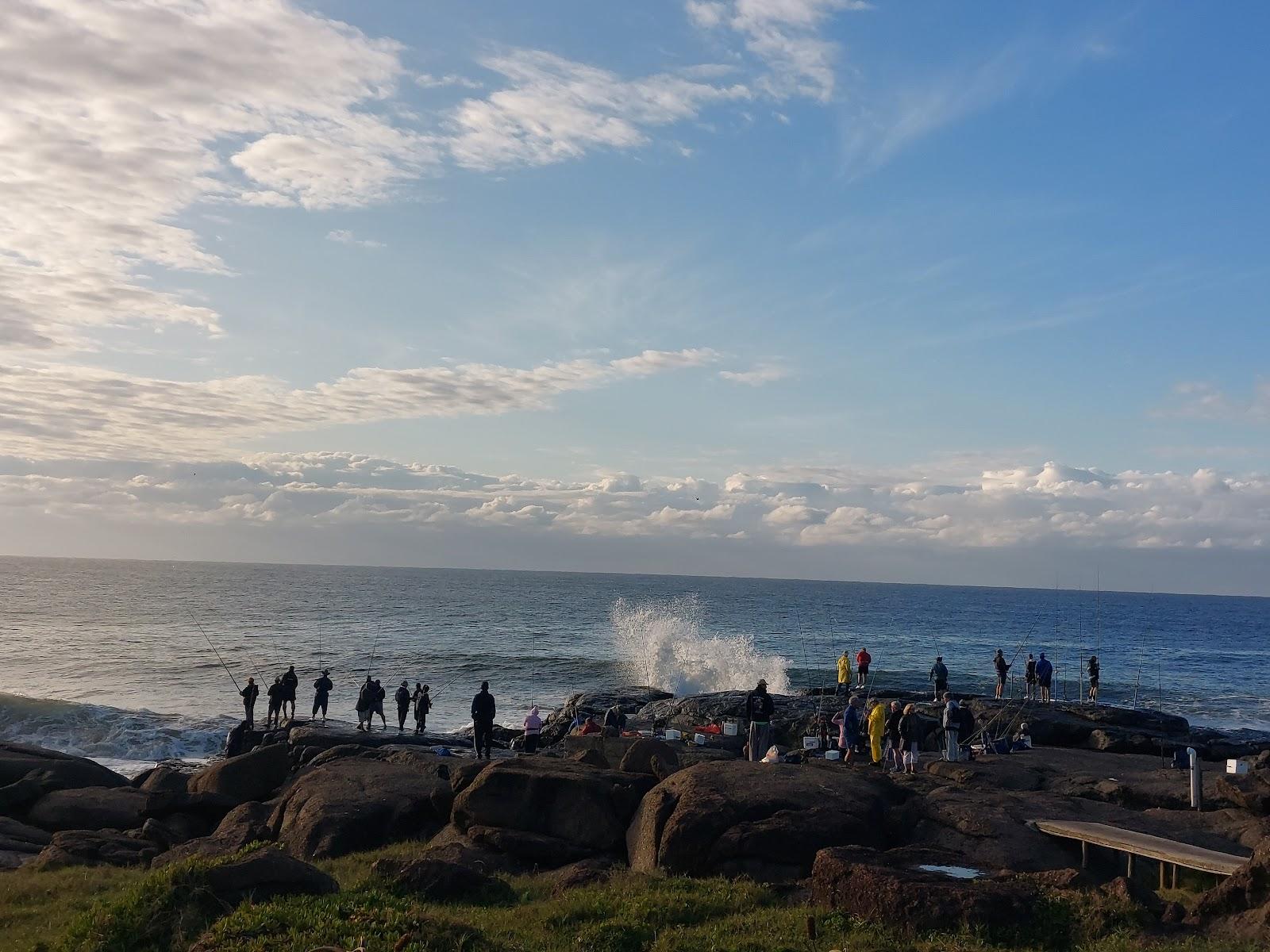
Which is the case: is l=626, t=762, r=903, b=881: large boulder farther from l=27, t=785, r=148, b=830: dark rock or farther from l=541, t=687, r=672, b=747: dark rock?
l=541, t=687, r=672, b=747: dark rock

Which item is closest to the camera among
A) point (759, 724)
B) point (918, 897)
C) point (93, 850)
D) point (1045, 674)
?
point (918, 897)

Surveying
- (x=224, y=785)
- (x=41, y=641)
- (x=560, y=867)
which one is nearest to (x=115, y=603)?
(x=41, y=641)

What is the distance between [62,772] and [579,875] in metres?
14.0

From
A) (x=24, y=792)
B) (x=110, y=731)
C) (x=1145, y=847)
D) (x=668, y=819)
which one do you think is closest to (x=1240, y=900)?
(x=1145, y=847)

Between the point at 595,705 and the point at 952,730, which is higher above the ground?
the point at 952,730

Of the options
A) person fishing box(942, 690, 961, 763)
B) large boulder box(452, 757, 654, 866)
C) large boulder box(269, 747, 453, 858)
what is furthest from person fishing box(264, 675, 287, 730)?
person fishing box(942, 690, 961, 763)

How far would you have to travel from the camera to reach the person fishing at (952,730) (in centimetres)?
2195

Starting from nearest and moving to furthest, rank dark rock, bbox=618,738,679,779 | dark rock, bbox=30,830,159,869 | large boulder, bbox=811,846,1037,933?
large boulder, bbox=811,846,1037,933 → dark rock, bbox=30,830,159,869 → dark rock, bbox=618,738,679,779

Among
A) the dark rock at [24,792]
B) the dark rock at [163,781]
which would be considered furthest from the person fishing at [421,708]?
the dark rock at [24,792]

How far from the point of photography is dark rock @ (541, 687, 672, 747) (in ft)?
110

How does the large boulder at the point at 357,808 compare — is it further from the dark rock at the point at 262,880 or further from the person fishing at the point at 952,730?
the person fishing at the point at 952,730

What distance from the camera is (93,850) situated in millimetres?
16031

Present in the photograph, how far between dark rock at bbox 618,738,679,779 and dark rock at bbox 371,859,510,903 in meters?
4.93

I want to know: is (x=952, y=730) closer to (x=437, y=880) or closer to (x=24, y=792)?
(x=437, y=880)
